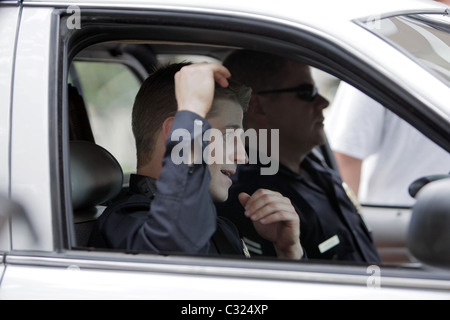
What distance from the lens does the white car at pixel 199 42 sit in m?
1.42

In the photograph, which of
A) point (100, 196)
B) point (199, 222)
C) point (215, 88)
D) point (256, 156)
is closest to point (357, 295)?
point (199, 222)

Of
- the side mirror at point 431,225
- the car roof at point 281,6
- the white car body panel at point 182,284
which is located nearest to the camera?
the side mirror at point 431,225

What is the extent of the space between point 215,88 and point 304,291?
0.58 m

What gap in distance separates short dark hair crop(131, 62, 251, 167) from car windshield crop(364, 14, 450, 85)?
493mm

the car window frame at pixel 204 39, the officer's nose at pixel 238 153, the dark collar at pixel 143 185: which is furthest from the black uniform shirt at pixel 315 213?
the car window frame at pixel 204 39

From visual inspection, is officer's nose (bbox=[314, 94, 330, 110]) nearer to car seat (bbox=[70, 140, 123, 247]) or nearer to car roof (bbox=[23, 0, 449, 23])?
car seat (bbox=[70, 140, 123, 247])

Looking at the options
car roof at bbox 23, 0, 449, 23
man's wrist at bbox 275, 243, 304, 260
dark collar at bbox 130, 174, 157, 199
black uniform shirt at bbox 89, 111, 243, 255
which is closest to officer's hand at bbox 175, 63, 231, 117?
black uniform shirt at bbox 89, 111, 243, 255

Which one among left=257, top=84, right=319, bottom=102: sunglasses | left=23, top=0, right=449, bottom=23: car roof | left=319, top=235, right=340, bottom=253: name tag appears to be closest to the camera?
left=23, top=0, right=449, bottom=23: car roof

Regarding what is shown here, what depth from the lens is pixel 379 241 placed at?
334 centimetres

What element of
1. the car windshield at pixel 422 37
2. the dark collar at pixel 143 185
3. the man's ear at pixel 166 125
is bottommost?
the dark collar at pixel 143 185

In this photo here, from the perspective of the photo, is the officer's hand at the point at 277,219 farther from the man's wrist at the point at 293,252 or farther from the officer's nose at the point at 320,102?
the officer's nose at the point at 320,102

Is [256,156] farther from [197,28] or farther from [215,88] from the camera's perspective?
[197,28]

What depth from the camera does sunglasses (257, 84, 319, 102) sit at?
8.64ft

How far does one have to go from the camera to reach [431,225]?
129 cm
